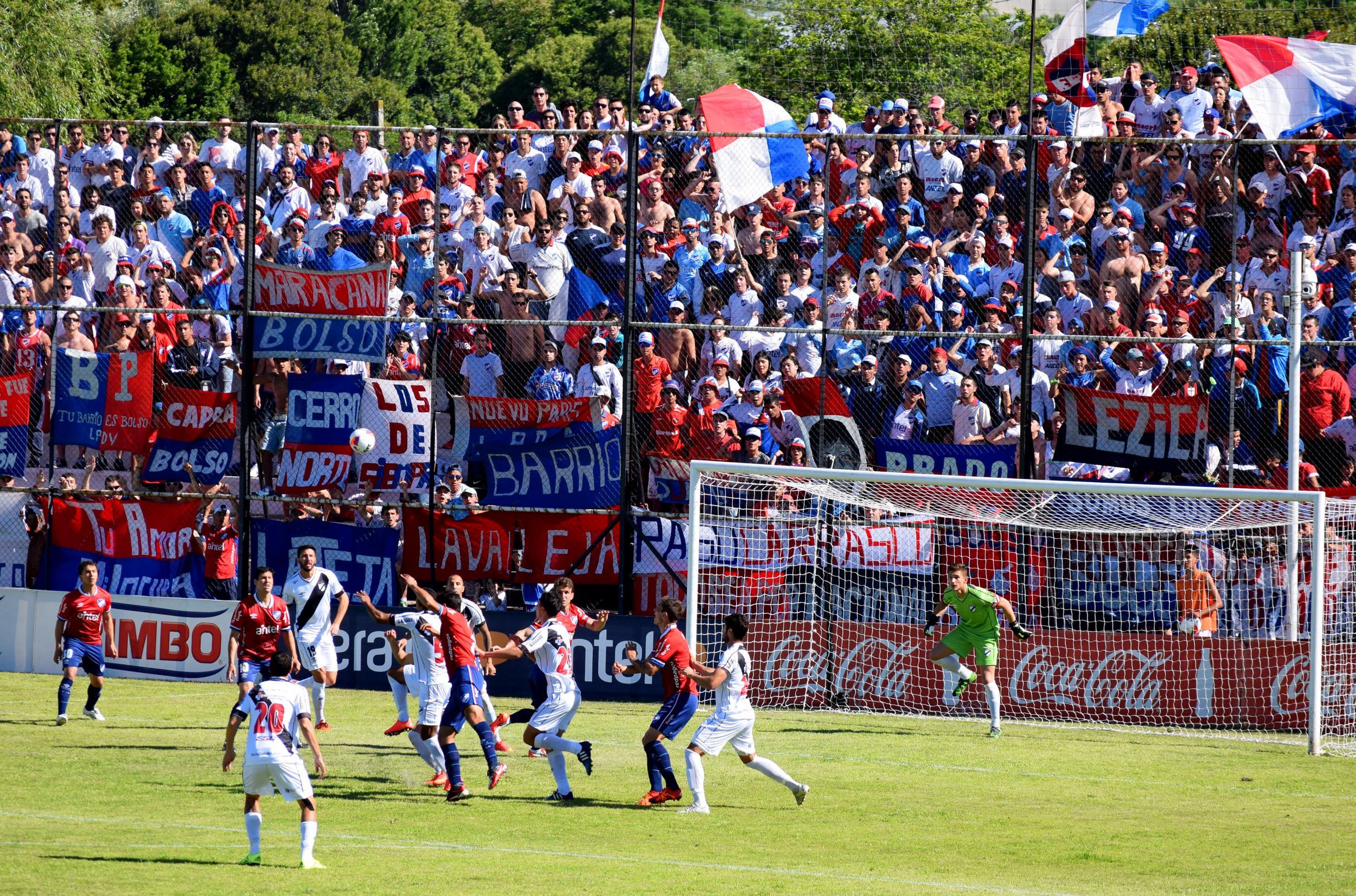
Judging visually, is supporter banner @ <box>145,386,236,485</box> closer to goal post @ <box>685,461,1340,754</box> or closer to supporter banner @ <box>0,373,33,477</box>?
supporter banner @ <box>0,373,33,477</box>

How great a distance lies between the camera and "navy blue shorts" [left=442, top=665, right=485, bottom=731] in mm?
14180

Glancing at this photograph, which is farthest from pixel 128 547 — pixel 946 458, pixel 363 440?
pixel 946 458

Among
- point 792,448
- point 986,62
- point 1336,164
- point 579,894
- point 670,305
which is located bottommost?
point 579,894

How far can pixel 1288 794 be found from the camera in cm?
1470

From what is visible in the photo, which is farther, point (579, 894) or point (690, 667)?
point (690, 667)

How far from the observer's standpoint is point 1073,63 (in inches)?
906

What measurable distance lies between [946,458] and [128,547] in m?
10.7

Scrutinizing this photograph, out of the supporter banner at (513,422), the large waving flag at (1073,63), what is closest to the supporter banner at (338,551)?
the supporter banner at (513,422)

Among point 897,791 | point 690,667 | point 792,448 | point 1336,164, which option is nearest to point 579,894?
point 690,667

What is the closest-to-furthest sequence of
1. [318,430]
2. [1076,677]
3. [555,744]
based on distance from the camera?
[555,744]
[1076,677]
[318,430]

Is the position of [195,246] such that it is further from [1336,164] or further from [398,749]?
[1336,164]

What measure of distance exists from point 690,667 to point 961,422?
7.04 meters

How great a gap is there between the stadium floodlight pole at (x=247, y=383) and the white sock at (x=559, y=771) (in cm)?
867

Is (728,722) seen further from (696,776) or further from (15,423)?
(15,423)
